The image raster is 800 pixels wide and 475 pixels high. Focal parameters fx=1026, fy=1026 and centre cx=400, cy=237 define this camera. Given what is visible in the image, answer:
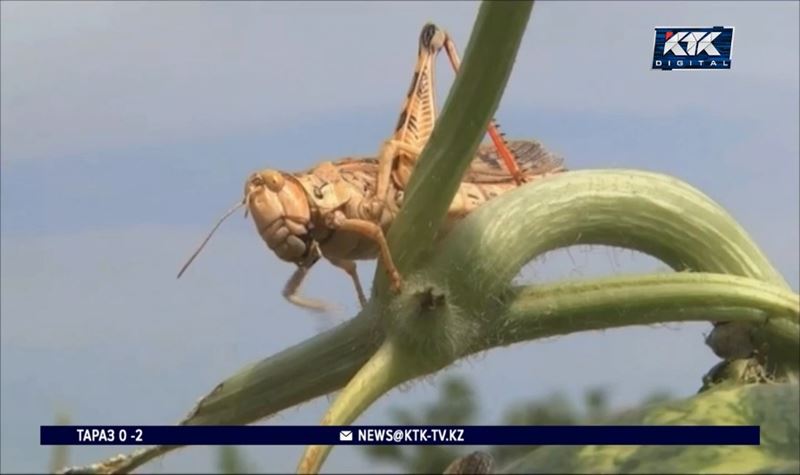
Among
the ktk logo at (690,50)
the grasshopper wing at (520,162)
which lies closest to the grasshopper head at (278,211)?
the grasshopper wing at (520,162)

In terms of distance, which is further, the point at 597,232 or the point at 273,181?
the point at 273,181

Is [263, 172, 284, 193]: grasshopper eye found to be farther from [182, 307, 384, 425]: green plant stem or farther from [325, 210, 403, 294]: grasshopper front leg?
[182, 307, 384, 425]: green plant stem

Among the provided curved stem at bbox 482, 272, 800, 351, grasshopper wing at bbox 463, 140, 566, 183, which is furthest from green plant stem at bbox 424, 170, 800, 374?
grasshopper wing at bbox 463, 140, 566, 183

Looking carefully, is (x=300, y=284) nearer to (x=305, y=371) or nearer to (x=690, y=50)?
(x=305, y=371)

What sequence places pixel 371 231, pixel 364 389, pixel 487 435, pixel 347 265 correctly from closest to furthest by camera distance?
1. pixel 364 389
2. pixel 371 231
3. pixel 347 265
4. pixel 487 435

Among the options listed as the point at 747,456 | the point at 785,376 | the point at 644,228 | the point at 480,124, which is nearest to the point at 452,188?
the point at 480,124

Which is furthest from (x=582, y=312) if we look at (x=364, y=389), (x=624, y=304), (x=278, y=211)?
(x=278, y=211)

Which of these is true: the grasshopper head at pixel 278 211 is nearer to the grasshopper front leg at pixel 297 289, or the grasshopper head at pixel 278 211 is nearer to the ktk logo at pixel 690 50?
the grasshopper front leg at pixel 297 289
